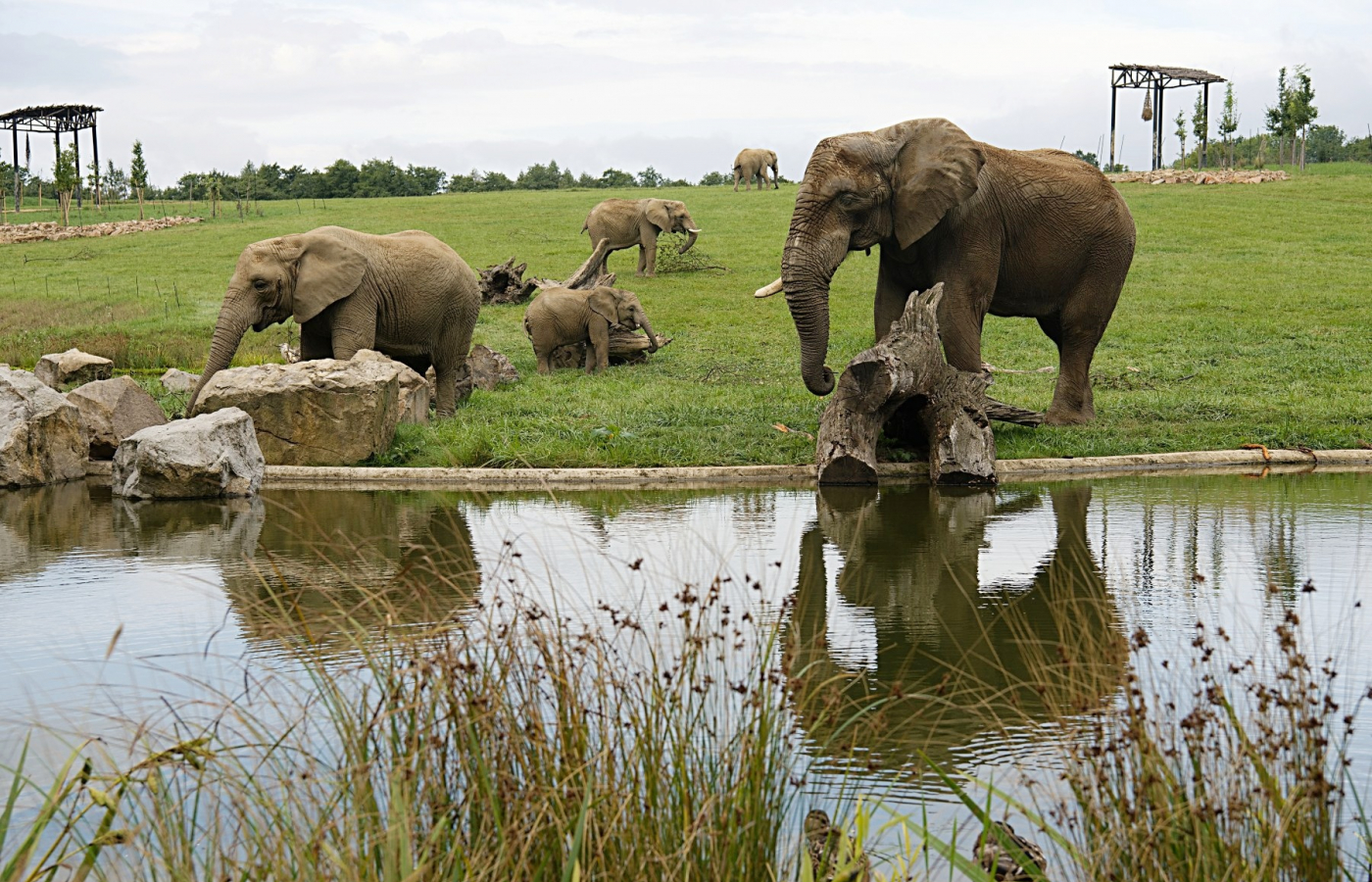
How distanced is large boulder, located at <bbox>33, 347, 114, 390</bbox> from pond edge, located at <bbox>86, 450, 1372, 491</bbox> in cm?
591

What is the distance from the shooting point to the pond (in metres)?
4.37

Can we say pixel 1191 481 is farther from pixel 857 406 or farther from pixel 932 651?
pixel 932 651

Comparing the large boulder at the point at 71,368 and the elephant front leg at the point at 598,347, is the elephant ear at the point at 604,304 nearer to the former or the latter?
the elephant front leg at the point at 598,347

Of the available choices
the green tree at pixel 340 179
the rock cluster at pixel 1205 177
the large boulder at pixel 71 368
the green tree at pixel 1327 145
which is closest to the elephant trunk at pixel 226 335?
the large boulder at pixel 71 368

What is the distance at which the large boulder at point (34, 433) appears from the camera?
10.7 metres

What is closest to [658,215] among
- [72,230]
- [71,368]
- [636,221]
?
[636,221]

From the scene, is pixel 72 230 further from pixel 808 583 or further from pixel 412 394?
pixel 808 583

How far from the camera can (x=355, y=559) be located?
752 centimetres

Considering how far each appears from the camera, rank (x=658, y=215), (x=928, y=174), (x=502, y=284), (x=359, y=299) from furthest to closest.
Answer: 1. (x=658, y=215)
2. (x=502, y=284)
3. (x=359, y=299)
4. (x=928, y=174)

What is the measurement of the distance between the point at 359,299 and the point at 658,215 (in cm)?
1355

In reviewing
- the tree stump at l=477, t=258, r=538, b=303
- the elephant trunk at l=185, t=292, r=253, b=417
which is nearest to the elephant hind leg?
the elephant trunk at l=185, t=292, r=253, b=417

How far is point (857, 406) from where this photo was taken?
9742mm

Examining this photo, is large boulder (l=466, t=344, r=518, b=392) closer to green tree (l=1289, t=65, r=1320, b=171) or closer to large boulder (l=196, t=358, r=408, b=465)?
large boulder (l=196, t=358, r=408, b=465)

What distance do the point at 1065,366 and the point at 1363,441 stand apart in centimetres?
239
